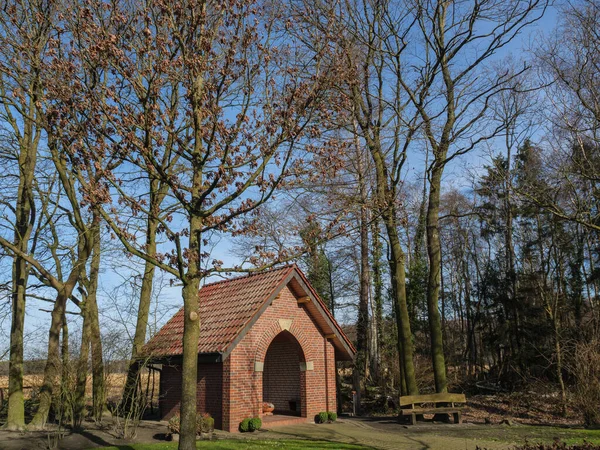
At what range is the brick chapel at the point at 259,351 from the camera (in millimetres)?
15305

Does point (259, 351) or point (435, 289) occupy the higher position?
point (435, 289)

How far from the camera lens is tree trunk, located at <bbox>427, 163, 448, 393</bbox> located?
17.0 metres

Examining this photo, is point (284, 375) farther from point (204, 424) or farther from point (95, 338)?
point (95, 338)

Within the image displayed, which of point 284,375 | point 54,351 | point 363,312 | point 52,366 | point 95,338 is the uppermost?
point 363,312

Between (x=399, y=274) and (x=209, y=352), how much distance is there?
7.09m

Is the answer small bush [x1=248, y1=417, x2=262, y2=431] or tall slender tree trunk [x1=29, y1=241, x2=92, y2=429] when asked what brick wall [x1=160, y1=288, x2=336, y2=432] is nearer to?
small bush [x1=248, y1=417, x2=262, y2=431]

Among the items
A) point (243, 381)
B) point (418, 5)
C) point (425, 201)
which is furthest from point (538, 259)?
point (243, 381)

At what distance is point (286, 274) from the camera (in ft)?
55.0

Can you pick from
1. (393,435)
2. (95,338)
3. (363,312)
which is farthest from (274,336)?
(363,312)

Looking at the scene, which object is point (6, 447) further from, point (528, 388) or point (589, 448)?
point (528, 388)

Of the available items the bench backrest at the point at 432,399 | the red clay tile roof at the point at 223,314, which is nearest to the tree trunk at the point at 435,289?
the bench backrest at the point at 432,399

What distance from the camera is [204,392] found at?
15.9m

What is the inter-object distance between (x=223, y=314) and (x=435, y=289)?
7.42 meters

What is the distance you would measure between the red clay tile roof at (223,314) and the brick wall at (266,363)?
58cm
